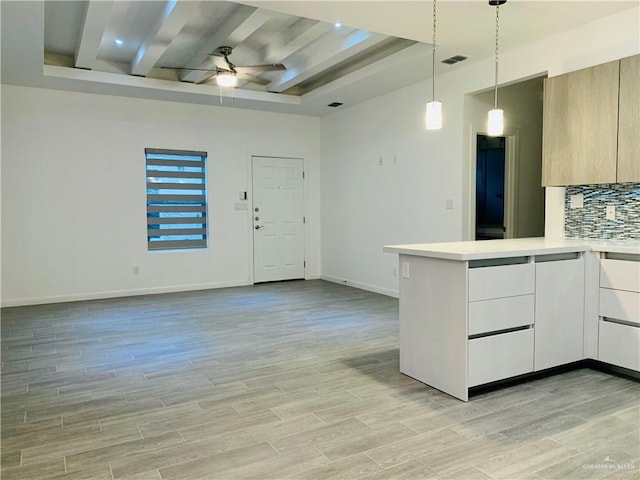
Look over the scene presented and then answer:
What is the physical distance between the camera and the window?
674cm

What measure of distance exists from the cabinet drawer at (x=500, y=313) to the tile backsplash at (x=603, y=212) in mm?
1279

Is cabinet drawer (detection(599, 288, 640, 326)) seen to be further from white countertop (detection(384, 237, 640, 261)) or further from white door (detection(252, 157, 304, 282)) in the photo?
white door (detection(252, 157, 304, 282))

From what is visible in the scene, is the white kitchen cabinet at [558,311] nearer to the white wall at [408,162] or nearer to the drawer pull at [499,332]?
the drawer pull at [499,332]

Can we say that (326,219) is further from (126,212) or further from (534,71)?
(534,71)

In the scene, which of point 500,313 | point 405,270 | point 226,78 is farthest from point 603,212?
point 226,78

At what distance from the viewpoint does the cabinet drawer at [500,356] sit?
286 centimetres

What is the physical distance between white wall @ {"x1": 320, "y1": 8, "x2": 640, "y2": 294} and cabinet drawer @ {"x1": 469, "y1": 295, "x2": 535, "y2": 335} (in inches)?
58.5

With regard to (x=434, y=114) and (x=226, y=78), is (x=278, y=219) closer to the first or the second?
(x=226, y=78)

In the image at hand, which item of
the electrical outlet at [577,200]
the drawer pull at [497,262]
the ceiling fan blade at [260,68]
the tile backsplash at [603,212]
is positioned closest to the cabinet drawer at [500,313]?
the drawer pull at [497,262]

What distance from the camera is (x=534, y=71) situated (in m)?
4.35

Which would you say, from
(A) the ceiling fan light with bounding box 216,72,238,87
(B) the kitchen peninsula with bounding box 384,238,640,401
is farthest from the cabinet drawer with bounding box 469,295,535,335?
(A) the ceiling fan light with bounding box 216,72,238,87

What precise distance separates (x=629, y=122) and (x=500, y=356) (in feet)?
6.39

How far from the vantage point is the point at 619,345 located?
3.21 metres

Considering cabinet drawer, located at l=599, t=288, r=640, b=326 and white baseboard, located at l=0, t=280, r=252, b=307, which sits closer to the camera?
cabinet drawer, located at l=599, t=288, r=640, b=326
